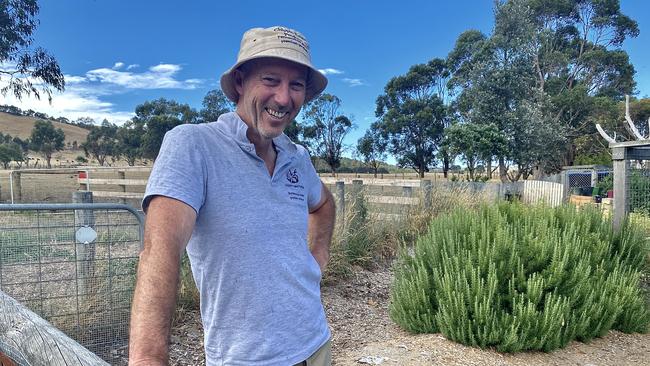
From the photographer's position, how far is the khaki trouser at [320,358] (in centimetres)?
A: 151

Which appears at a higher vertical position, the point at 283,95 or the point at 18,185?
the point at 283,95

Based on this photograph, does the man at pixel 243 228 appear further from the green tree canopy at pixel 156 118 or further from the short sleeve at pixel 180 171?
the green tree canopy at pixel 156 118

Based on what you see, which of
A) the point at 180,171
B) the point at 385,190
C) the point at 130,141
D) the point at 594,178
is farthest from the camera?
the point at 130,141

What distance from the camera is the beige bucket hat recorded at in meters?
1.47

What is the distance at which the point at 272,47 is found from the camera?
1.47 metres

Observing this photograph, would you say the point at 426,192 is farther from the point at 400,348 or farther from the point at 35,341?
the point at 35,341

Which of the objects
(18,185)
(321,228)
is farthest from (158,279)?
(18,185)

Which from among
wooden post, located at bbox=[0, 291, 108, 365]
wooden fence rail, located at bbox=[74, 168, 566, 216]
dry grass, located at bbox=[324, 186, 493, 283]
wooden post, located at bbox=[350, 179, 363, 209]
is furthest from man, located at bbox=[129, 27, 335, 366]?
wooden post, located at bbox=[350, 179, 363, 209]

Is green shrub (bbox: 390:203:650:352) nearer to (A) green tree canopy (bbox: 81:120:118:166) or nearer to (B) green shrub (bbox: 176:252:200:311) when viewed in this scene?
(B) green shrub (bbox: 176:252:200:311)

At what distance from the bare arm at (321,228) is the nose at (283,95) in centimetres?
61

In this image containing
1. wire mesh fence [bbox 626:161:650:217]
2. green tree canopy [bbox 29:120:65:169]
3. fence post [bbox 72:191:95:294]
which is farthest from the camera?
green tree canopy [bbox 29:120:65:169]

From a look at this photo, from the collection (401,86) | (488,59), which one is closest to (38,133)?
(401,86)

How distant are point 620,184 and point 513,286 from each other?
366 cm

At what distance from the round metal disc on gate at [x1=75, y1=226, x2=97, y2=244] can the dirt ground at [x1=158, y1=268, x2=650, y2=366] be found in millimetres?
1086
